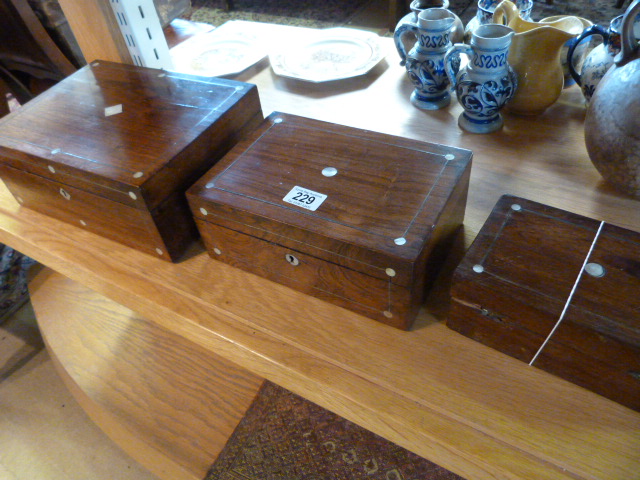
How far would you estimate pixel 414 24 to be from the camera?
0.74 m

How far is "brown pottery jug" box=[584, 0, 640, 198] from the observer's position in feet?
1.57

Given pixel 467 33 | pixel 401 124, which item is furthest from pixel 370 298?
pixel 467 33

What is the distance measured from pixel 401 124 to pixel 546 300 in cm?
43

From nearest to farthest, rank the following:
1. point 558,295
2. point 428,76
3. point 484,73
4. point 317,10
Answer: point 558,295 → point 484,73 → point 428,76 → point 317,10

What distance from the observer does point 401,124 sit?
2.47 ft

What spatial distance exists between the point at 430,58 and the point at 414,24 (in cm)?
8

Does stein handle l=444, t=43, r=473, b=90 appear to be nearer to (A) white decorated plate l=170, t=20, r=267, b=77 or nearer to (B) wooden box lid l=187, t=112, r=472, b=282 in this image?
(B) wooden box lid l=187, t=112, r=472, b=282

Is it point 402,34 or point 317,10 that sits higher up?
point 402,34

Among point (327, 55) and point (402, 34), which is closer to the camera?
point (402, 34)

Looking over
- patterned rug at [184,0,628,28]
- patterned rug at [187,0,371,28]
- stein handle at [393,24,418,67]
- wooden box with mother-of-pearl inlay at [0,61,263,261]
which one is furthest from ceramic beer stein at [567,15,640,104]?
patterned rug at [187,0,371,28]

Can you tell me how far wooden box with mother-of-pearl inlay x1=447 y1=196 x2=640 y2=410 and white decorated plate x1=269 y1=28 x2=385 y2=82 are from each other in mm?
505

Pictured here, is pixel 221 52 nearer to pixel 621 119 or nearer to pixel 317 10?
pixel 621 119

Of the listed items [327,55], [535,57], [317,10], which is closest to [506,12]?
[535,57]

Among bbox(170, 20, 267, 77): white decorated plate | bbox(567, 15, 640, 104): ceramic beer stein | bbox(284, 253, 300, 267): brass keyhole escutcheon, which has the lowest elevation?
bbox(284, 253, 300, 267): brass keyhole escutcheon
